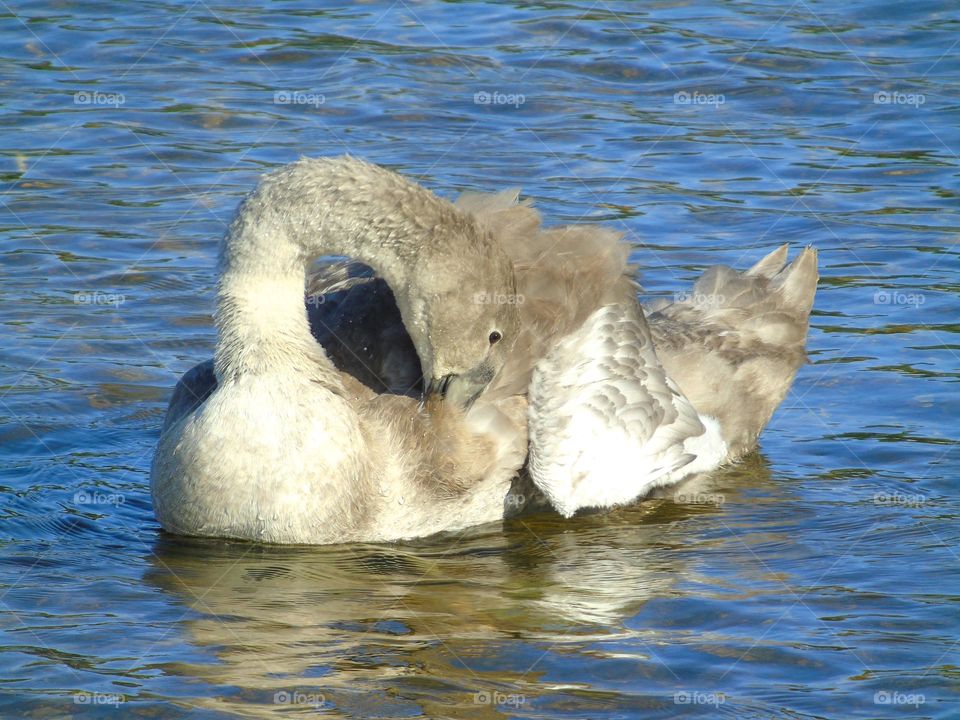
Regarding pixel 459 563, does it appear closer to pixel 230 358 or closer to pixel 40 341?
pixel 230 358

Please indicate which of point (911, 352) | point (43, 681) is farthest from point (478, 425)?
point (911, 352)

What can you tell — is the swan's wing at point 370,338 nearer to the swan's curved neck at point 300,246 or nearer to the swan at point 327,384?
the swan at point 327,384

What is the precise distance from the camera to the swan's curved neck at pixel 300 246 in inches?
294

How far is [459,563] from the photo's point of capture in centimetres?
769

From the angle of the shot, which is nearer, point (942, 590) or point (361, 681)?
point (361, 681)

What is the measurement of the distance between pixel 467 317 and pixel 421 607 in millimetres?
1303

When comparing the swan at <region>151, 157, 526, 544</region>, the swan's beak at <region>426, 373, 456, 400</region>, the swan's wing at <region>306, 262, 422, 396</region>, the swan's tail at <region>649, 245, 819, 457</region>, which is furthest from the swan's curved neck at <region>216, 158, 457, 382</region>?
the swan's tail at <region>649, 245, 819, 457</region>

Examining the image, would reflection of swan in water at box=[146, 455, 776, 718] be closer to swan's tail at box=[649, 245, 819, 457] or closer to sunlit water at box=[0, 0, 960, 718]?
sunlit water at box=[0, 0, 960, 718]

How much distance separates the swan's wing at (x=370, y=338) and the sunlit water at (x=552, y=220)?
0.83m

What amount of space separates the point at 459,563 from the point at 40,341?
3508 mm

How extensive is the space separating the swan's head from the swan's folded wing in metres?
0.44

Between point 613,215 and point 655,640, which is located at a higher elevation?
point 613,215

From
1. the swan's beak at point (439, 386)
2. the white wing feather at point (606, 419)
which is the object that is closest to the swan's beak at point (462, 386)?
the swan's beak at point (439, 386)

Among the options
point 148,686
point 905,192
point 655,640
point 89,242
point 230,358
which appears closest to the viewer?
point 148,686
